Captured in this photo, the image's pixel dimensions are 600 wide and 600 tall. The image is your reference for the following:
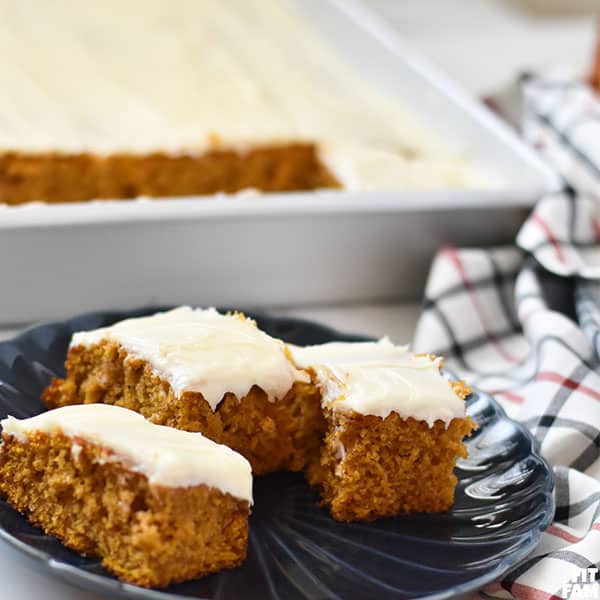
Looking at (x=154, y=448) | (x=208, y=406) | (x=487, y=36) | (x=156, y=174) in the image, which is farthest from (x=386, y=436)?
(x=487, y=36)

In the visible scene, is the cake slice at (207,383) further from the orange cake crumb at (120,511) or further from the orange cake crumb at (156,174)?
the orange cake crumb at (156,174)

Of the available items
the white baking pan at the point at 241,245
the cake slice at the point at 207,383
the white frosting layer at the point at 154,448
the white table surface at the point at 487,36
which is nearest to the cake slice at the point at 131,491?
the white frosting layer at the point at 154,448

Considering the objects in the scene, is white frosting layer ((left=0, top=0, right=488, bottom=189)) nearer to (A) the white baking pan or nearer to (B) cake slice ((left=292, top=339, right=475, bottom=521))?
(A) the white baking pan

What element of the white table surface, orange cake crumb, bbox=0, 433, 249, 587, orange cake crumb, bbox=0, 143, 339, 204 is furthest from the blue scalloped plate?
the white table surface

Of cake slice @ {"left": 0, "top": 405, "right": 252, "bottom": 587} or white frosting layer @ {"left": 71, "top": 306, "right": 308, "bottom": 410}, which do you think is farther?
white frosting layer @ {"left": 71, "top": 306, "right": 308, "bottom": 410}

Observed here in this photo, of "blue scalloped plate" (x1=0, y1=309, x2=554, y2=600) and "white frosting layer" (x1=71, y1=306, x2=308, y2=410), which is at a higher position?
"white frosting layer" (x1=71, y1=306, x2=308, y2=410)

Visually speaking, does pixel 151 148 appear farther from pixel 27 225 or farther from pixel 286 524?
pixel 286 524
